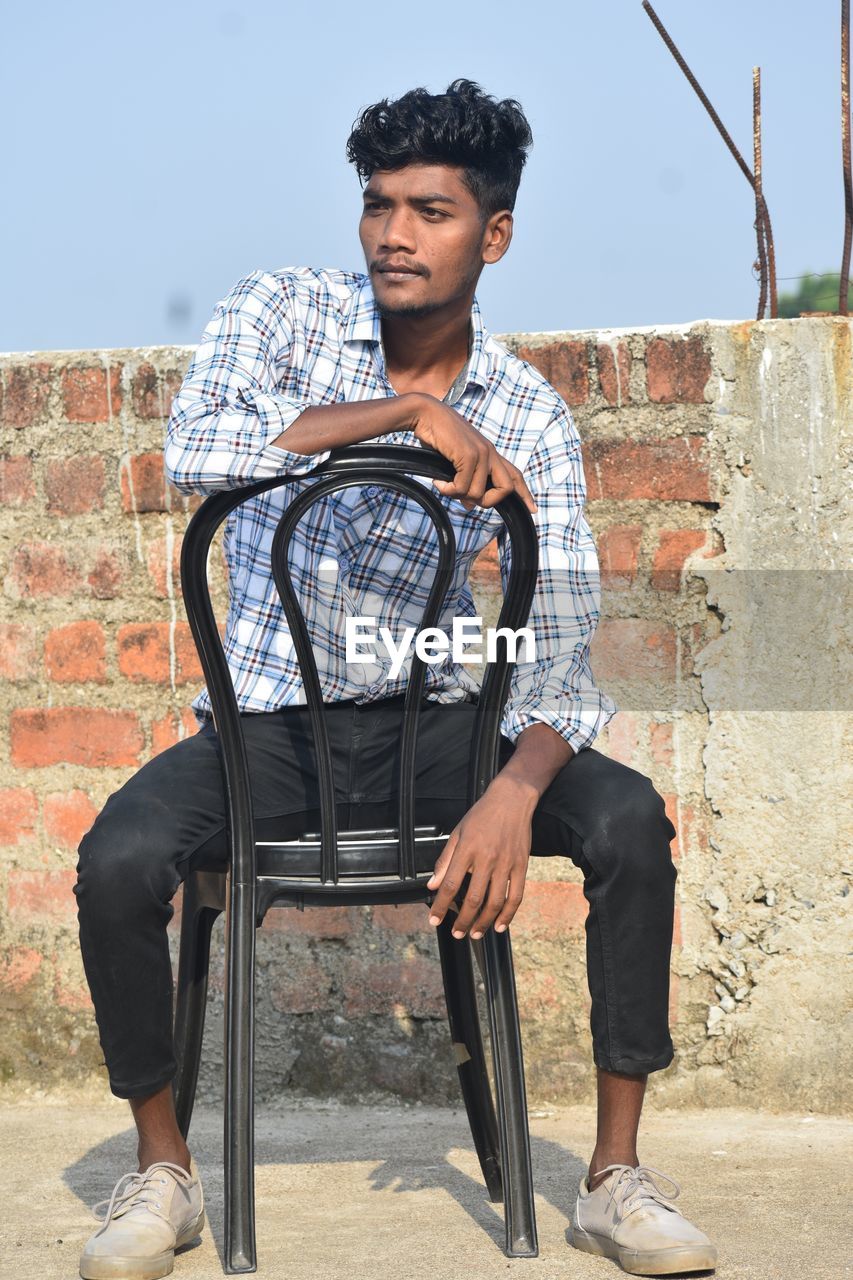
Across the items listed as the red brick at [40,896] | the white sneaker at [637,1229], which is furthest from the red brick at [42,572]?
the white sneaker at [637,1229]

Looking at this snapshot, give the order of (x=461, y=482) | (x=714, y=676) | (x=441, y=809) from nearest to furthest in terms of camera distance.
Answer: (x=461, y=482), (x=441, y=809), (x=714, y=676)

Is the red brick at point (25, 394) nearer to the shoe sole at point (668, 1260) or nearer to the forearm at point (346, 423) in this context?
the forearm at point (346, 423)

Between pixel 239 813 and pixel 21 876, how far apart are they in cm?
124

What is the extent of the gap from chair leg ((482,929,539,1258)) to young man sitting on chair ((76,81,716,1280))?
7 centimetres

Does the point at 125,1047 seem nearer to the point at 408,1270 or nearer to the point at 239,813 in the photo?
the point at 239,813

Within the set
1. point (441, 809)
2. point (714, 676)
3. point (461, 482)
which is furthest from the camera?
point (714, 676)

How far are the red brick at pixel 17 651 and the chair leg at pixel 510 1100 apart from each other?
55.5 inches

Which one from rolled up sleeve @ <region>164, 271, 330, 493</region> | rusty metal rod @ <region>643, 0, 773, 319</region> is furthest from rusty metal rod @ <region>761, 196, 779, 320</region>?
rolled up sleeve @ <region>164, 271, 330, 493</region>

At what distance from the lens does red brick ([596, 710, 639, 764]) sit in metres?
2.87

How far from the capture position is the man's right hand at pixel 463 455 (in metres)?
1.87

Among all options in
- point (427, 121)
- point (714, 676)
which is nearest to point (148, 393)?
point (427, 121)

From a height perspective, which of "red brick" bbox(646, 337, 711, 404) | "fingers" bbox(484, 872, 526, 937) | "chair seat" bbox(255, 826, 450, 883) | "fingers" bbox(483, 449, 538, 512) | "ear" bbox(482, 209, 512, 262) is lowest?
"fingers" bbox(484, 872, 526, 937)

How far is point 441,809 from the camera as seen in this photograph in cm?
212

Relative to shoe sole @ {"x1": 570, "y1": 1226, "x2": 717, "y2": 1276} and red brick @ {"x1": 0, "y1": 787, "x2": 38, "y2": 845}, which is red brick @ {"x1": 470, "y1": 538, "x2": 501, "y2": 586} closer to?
red brick @ {"x1": 0, "y1": 787, "x2": 38, "y2": 845}
